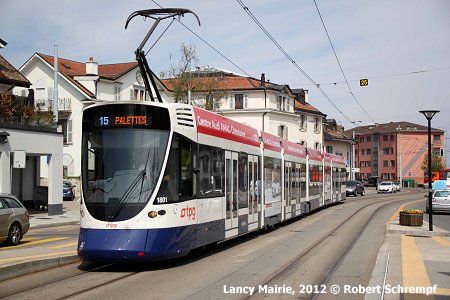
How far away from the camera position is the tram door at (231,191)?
45.9 feet

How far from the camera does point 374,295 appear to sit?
28.8 ft

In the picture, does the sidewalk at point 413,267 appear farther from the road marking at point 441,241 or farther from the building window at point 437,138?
the building window at point 437,138

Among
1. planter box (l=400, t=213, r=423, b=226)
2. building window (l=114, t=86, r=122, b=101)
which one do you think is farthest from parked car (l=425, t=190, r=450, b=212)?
building window (l=114, t=86, r=122, b=101)

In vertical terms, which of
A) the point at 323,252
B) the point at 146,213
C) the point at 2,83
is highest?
the point at 2,83

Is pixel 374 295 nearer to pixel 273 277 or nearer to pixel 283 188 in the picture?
pixel 273 277

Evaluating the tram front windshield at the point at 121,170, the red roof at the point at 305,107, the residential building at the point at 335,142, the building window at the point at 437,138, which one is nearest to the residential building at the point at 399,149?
the building window at the point at 437,138

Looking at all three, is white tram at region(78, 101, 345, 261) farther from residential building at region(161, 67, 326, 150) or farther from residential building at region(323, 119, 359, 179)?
residential building at region(323, 119, 359, 179)

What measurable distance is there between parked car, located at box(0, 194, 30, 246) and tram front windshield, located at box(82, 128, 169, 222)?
19.8 ft

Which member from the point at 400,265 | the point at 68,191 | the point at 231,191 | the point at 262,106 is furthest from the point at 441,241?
the point at 262,106

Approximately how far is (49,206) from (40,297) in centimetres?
2044

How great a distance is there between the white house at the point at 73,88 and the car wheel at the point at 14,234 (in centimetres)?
3298

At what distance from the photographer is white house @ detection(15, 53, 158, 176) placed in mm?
49938

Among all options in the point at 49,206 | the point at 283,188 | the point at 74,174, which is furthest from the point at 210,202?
the point at 74,174

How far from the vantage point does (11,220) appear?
52.5 ft
